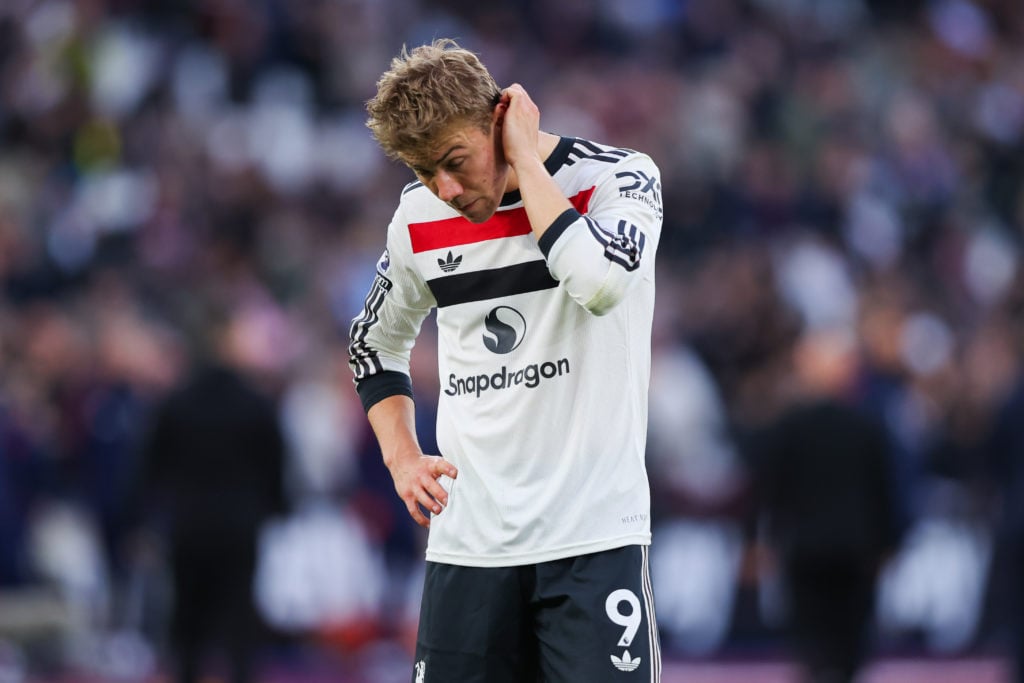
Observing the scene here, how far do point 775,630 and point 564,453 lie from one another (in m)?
9.24

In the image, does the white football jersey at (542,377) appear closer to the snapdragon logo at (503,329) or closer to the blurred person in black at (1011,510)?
the snapdragon logo at (503,329)

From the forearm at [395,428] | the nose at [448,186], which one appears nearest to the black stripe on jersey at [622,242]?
the nose at [448,186]

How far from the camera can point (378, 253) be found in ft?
46.6

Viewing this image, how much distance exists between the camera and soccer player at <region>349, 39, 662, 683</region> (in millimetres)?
4312

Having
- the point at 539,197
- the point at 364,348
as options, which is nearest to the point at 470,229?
the point at 539,197

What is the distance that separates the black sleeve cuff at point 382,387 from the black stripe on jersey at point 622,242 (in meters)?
1.01

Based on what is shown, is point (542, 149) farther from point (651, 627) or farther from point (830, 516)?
point (830, 516)

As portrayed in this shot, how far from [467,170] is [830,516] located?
18.8 feet

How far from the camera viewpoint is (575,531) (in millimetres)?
4402

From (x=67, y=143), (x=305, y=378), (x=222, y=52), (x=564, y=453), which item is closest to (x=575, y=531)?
(x=564, y=453)

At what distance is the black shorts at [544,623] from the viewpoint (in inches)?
171

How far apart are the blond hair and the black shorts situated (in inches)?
45.2

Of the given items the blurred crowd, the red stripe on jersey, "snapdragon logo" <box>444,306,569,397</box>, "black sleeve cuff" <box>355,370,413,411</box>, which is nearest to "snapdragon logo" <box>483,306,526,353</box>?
"snapdragon logo" <box>444,306,569,397</box>

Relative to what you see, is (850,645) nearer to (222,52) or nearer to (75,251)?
(75,251)
